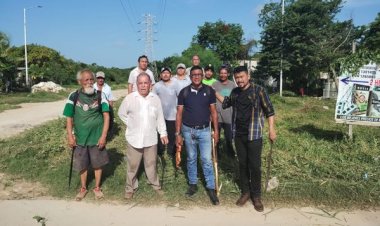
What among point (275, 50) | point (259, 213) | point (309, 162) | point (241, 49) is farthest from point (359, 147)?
point (241, 49)

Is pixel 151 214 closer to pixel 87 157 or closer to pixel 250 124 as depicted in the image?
pixel 87 157

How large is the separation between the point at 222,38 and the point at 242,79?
167 feet

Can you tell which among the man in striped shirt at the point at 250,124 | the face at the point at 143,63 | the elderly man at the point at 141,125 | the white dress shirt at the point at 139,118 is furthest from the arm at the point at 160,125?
the face at the point at 143,63

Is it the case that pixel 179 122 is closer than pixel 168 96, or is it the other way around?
pixel 179 122

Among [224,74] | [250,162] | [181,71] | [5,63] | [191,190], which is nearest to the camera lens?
[250,162]

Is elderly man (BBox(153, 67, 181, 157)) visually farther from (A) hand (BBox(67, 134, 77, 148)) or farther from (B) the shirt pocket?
(A) hand (BBox(67, 134, 77, 148))

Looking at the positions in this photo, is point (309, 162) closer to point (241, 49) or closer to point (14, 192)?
point (14, 192)

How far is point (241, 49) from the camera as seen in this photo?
175 ft

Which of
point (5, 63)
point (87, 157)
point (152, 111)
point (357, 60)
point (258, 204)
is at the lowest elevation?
point (258, 204)

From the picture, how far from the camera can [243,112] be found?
199 inches

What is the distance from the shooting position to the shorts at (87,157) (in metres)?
5.48

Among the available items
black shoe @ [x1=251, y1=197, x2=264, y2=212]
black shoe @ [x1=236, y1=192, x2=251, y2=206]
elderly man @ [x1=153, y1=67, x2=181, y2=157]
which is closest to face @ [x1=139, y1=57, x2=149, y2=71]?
elderly man @ [x1=153, y1=67, x2=181, y2=157]

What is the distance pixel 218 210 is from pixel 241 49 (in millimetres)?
49924

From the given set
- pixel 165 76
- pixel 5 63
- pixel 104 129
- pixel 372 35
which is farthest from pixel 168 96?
pixel 372 35
